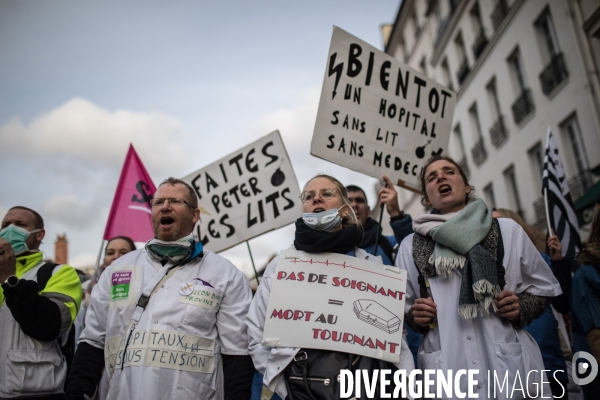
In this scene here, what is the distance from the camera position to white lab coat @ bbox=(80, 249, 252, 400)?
9.14 ft

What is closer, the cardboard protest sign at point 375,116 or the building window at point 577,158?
the cardboard protest sign at point 375,116

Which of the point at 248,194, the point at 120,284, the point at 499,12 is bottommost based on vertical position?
the point at 120,284

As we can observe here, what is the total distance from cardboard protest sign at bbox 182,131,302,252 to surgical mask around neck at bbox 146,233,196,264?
246 centimetres

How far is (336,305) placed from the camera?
2.79m

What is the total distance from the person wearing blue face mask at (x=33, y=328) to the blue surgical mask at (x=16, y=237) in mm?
240

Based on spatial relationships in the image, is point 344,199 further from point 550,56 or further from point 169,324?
point 550,56

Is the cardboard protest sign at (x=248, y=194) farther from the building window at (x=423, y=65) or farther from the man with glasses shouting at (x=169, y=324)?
the building window at (x=423, y=65)

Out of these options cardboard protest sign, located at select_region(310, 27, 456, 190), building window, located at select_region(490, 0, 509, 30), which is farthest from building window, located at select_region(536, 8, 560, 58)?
cardboard protest sign, located at select_region(310, 27, 456, 190)

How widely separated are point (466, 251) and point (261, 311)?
1114 millimetres

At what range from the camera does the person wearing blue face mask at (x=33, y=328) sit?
3104 mm

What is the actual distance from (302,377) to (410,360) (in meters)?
0.59

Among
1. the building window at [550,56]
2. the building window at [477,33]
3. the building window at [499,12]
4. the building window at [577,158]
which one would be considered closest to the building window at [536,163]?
the building window at [577,158]

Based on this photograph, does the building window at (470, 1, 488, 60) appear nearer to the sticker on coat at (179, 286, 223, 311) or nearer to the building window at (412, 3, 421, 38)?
the building window at (412, 3, 421, 38)

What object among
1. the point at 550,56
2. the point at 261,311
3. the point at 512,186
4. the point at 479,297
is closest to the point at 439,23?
the point at 512,186
